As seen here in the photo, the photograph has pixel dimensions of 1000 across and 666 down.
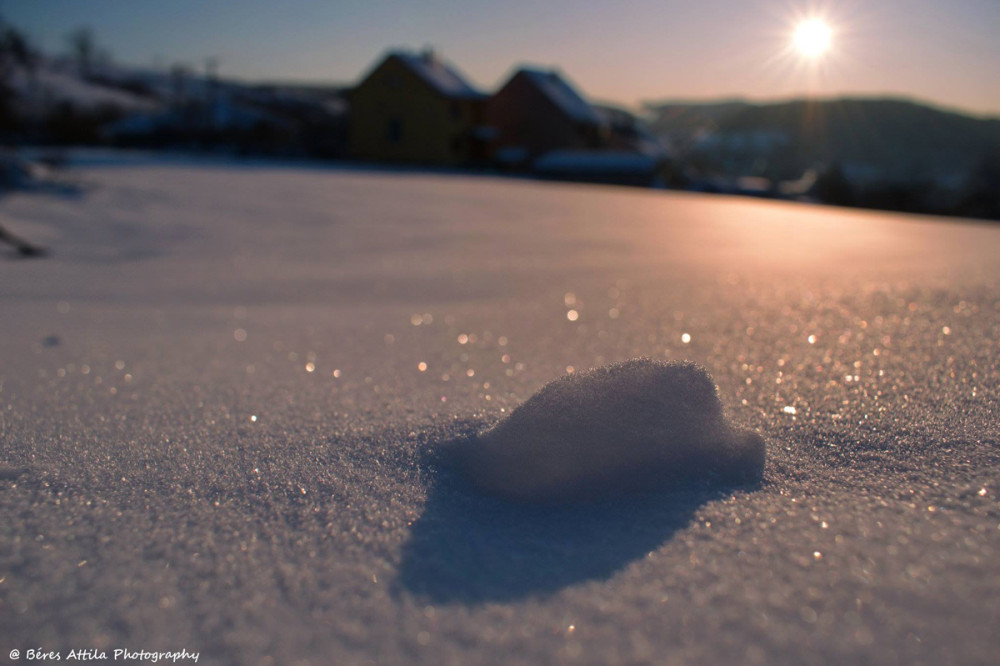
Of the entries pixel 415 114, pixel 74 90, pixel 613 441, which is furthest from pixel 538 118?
pixel 74 90

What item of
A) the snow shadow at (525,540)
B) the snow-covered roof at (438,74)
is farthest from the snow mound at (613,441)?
the snow-covered roof at (438,74)

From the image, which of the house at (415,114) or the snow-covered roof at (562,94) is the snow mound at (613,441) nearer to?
the house at (415,114)

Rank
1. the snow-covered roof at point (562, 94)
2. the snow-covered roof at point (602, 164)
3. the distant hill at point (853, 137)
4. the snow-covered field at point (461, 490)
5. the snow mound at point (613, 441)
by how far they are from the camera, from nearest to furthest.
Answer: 1. the snow-covered field at point (461, 490)
2. the snow mound at point (613, 441)
3. the snow-covered roof at point (602, 164)
4. the snow-covered roof at point (562, 94)
5. the distant hill at point (853, 137)

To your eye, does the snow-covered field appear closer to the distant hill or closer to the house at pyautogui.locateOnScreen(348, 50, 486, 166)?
the house at pyautogui.locateOnScreen(348, 50, 486, 166)

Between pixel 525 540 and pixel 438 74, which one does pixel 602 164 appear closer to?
pixel 438 74

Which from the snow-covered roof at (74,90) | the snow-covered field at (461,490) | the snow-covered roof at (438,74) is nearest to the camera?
the snow-covered field at (461,490)

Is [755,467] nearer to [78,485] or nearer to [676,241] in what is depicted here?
[78,485]

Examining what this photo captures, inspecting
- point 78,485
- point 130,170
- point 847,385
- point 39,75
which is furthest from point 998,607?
point 39,75
